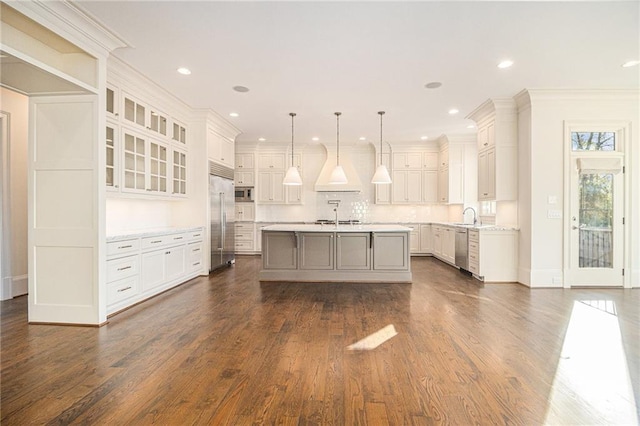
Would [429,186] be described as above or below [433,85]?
below

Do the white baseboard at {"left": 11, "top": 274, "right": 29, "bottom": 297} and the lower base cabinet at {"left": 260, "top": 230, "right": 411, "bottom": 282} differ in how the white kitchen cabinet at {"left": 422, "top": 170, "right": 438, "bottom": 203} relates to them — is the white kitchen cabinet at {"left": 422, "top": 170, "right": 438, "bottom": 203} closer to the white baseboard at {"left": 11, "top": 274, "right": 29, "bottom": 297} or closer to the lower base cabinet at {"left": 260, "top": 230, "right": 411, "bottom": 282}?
the lower base cabinet at {"left": 260, "top": 230, "right": 411, "bottom": 282}

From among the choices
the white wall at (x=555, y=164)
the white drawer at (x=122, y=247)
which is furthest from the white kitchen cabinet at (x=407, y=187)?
→ the white drawer at (x=122, y=247)

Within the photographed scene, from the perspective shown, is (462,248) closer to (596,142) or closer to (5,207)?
(596,142)

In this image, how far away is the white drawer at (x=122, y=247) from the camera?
3.59 metres

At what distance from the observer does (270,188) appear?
8.90 metres

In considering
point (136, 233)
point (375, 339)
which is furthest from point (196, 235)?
point (375, 339)

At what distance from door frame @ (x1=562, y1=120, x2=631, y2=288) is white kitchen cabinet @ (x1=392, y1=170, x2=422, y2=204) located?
154 inches

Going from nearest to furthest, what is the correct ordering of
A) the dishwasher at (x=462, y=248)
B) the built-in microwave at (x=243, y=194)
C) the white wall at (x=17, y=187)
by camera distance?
the white wall at (x=17, y=187) < the dishwasher at (x=462, y=248) < the built-in microwave at (x=243, y=194)

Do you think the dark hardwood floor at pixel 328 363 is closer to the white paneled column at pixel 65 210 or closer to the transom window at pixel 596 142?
the white paneled column at pixel 65 210

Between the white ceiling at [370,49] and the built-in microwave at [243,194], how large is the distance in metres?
3.40

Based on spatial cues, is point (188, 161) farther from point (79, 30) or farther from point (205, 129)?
point (79, 30)

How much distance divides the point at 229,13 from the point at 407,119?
4.39m

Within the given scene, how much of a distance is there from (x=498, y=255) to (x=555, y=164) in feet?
5.39

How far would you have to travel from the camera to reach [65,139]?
3.38 metres
